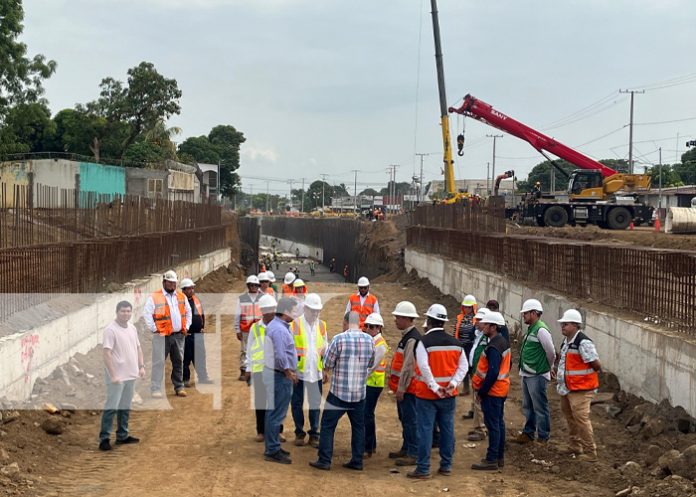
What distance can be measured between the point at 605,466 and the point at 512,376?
19.4 feet

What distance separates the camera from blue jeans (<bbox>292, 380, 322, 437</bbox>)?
972 cm

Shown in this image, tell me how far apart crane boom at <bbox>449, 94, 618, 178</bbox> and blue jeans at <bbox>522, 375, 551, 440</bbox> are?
3143cm

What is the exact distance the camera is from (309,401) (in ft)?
32.2

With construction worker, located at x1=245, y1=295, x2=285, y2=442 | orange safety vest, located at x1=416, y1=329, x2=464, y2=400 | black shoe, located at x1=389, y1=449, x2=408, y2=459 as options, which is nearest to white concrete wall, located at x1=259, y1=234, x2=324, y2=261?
construction worker, located at x1=245, y1=295, x2=285, y2=442

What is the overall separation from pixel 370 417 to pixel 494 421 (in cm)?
141

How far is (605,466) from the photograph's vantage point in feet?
30.0

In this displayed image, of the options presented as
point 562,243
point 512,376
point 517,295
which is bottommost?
point 512,376

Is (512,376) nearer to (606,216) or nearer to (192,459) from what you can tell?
(192,459)

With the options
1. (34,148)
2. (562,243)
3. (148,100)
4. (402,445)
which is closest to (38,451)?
(402,445)

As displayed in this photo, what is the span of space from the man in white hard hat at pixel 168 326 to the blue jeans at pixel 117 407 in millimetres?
2378

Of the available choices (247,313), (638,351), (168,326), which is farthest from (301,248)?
(638,351)

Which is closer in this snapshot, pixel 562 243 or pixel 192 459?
pixel 192 459

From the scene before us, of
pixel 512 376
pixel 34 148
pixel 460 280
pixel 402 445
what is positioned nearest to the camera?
pixel 402 445

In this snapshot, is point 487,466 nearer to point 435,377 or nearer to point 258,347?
point 435,377
